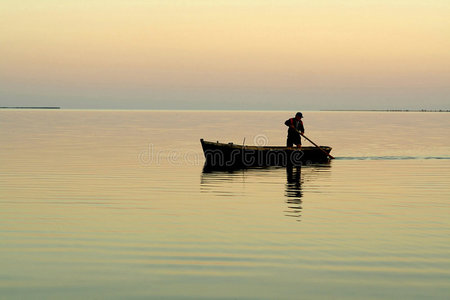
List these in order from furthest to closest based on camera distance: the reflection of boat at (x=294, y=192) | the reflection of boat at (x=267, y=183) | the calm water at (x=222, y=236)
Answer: the reflection of boat at (x=267, y=183) < the reflection of boat at (x=294, y=192) < the calm water at (x=222, y=236)

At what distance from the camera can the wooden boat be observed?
96.7 feet

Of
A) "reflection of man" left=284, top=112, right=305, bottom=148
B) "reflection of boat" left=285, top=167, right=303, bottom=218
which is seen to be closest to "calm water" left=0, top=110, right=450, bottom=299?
"reflection of boat" left=285, top=167, right=303, bottom=218

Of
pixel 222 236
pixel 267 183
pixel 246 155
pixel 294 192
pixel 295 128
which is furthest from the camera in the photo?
pixel 295 128

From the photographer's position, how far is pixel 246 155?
2967 centimetres

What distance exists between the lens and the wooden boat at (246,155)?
2948cm

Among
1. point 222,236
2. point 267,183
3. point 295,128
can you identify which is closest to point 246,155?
point 295,128

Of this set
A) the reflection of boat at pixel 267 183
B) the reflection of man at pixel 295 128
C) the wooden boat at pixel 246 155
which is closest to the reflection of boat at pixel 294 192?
the reflection of boat at pixel 267 183

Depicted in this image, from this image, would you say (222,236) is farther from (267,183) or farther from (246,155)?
(246,155)

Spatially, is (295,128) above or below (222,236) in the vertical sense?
above

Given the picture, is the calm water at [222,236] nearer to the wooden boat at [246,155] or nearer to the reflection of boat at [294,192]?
the reflection of boat at [294,192]

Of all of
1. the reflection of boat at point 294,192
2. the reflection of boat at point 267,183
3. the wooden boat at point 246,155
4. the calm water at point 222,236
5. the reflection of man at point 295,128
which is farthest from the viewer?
the reflection of man at point 295,128

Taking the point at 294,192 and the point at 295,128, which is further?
the point at 295,128

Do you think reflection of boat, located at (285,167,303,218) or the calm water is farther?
reflection of boat, located at (285,167,303,218)

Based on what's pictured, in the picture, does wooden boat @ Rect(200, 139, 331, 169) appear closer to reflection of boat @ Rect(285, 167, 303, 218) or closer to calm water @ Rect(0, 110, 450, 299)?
reflection of boat @ Rect(285, 167, 303, 218)
